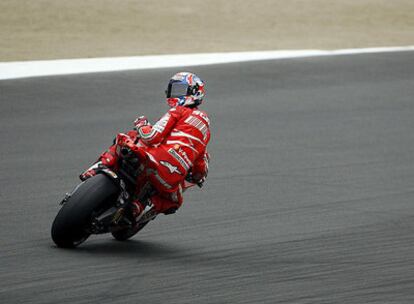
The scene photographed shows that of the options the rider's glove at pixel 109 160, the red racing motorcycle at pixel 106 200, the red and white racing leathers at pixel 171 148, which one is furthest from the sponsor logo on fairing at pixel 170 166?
the rider's glove at pixel 109 160

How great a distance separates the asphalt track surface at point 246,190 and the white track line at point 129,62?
50 cm

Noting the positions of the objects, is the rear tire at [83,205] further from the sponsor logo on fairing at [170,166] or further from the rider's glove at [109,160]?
the sponsor logo on fairing at [170,166]

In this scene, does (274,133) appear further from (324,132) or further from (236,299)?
(236,299)

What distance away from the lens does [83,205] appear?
771 centimetres

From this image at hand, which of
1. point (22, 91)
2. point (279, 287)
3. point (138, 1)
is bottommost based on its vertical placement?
point (279, 287)

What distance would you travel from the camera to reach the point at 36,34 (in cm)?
2191

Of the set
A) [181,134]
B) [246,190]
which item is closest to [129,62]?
[246,190]

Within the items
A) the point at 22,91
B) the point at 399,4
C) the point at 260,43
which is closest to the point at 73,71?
the point at 22,91

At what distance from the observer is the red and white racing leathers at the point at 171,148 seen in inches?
320

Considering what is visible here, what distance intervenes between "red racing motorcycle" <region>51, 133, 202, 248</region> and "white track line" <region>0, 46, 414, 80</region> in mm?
9009

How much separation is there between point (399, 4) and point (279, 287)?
23.3 metres

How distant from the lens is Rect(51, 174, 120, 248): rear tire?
25.4 ft

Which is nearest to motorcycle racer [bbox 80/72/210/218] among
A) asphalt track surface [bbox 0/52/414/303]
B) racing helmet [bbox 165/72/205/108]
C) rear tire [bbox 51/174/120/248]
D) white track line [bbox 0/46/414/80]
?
racing helmet [bbox 165/72/205/108]

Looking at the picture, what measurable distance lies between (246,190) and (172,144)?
299 centimetres
